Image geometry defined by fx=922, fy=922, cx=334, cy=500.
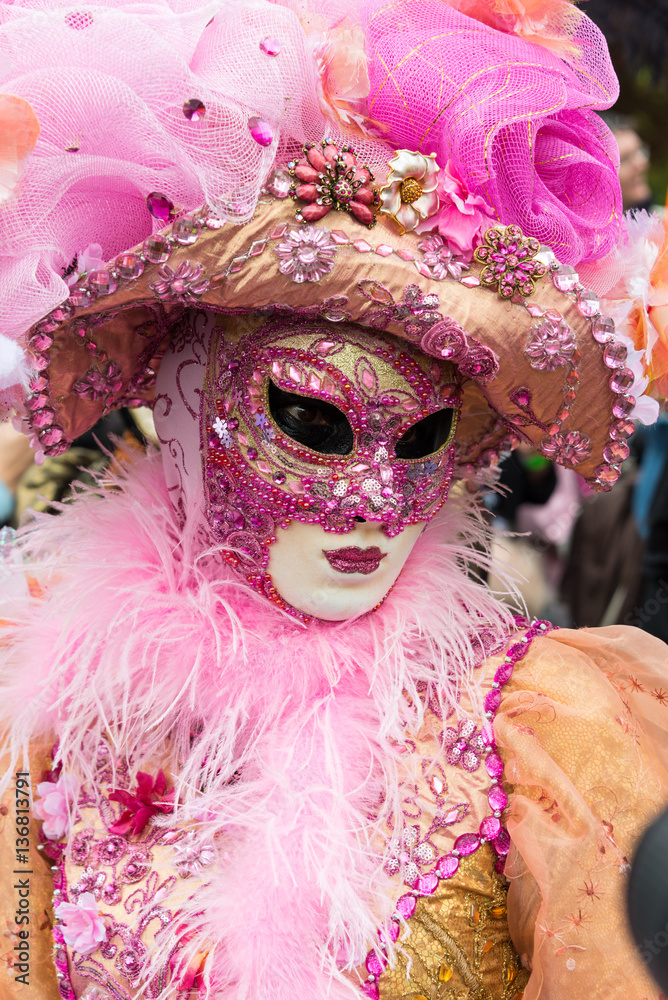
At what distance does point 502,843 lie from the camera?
122 cm

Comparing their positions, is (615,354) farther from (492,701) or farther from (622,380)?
(492,701)

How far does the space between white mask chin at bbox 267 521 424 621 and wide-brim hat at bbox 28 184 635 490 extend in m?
0.25

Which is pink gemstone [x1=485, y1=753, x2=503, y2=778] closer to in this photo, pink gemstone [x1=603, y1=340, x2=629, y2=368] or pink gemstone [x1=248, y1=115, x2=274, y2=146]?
pink gemstone [x1=603, y1=340, x2=629, y2=368]

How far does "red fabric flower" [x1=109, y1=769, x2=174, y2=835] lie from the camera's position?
1296mm

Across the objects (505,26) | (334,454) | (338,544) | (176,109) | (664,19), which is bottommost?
(338,544)

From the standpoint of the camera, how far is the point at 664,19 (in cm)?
390

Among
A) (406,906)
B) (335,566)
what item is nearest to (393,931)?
(406,906)

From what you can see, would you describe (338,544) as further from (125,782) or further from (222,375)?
(125,782)

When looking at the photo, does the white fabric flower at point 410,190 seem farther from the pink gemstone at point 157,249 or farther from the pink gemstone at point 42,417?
the pink gemstone at point 42,417

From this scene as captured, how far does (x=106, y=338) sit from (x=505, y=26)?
0.67 metres

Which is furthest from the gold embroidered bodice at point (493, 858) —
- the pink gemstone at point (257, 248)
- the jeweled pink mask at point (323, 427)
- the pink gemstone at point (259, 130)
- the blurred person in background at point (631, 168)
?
the blurred person in background at point (631, 168)

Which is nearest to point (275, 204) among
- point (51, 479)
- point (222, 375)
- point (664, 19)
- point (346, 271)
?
point (346, 271)

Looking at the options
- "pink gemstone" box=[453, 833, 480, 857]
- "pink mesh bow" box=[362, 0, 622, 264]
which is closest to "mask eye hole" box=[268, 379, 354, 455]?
"pink mesh bow" box=[362, 0, 622, 264]

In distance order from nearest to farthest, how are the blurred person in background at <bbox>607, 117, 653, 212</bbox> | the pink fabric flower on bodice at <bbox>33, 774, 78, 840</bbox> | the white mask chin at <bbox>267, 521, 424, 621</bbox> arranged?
the white mask chin at <bbox>267, 521, 424, 621</bbox> < the pink fabric flower on bodice at <bbox>33, 774, 78, 840</bbox> < the blurred person in background at <bbox>607, 117, 653, 212</bbox>
